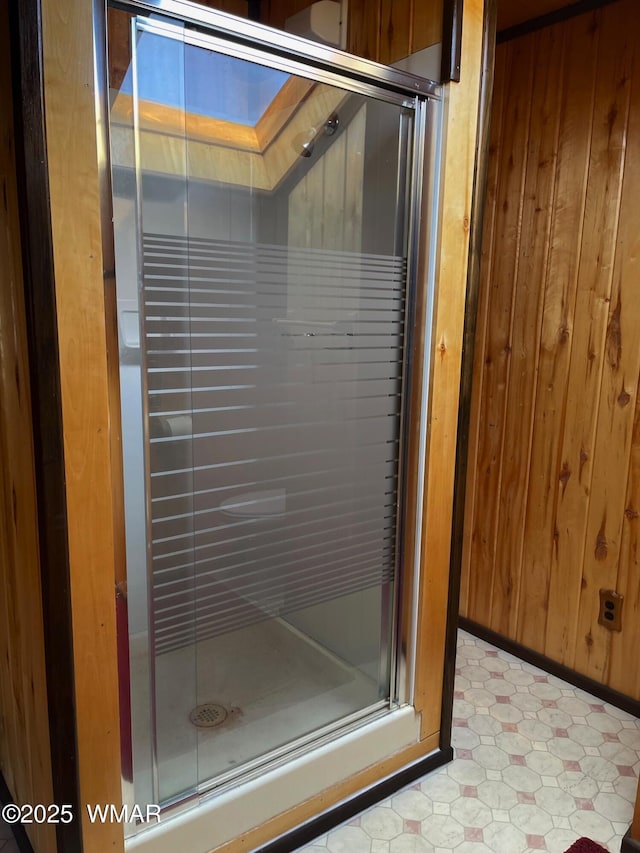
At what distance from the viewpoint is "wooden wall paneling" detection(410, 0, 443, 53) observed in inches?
62.3

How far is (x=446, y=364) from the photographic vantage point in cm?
171

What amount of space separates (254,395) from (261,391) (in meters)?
0.02

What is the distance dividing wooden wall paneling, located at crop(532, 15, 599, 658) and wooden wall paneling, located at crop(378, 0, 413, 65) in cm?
80

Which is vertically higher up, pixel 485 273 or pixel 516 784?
pixel 485 273

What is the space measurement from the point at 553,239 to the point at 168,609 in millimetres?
1831

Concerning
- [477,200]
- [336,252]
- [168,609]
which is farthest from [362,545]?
[477,200]

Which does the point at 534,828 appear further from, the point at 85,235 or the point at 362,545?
the point at 85,235

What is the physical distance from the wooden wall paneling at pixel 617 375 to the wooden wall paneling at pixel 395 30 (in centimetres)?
82

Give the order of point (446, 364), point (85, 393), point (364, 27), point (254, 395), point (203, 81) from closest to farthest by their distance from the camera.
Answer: point (85, 393)
point (203, 81)
point (254, 395)
point (446, 364)
point (364, 27)

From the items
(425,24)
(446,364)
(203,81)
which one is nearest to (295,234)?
(203,81)

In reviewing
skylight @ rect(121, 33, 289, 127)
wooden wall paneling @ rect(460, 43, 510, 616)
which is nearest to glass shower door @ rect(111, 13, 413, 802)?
skylight @ rect(121, 33, 289, 127)

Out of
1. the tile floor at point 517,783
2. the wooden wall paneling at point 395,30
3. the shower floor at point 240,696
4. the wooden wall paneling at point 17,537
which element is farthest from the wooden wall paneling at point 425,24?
the tile floor at point 517,783

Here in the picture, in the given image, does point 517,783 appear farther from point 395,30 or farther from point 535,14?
point 535,14

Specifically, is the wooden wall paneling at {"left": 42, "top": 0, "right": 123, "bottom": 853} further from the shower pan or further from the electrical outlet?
the electrical outlet
